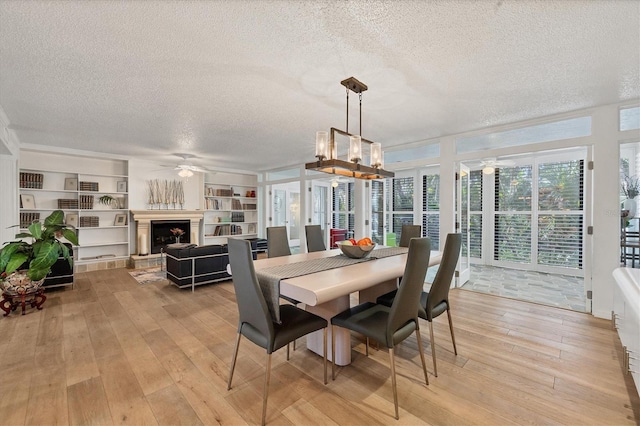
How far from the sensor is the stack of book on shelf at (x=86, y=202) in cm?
561

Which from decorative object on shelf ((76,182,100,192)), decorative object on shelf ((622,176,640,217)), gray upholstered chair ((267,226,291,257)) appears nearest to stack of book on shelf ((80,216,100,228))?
decorative object on shelf ((76,182,100,192))

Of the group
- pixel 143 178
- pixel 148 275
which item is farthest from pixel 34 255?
pixel 143 178

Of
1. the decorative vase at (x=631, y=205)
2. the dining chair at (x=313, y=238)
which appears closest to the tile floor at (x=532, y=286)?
the decorative vase at (x=631, y=205)

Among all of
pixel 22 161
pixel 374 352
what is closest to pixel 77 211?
pixel 22 161

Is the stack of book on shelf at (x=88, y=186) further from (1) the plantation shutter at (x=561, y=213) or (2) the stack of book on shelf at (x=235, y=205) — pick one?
(1) the plantation shutter at (x=561, y=213)

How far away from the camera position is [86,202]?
5664 millimetres

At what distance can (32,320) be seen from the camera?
308cm

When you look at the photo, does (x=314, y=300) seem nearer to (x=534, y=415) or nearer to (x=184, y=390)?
(x=184, y=390)

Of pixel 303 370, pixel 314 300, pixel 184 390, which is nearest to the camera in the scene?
pixel 314 300

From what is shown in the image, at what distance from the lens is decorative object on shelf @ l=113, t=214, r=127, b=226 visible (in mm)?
6094

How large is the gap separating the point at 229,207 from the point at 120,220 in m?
2.57

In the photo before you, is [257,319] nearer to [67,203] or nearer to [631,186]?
[67,203]

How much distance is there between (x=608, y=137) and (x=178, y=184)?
7.74 meters

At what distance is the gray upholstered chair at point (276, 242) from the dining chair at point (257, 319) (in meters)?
1.20
